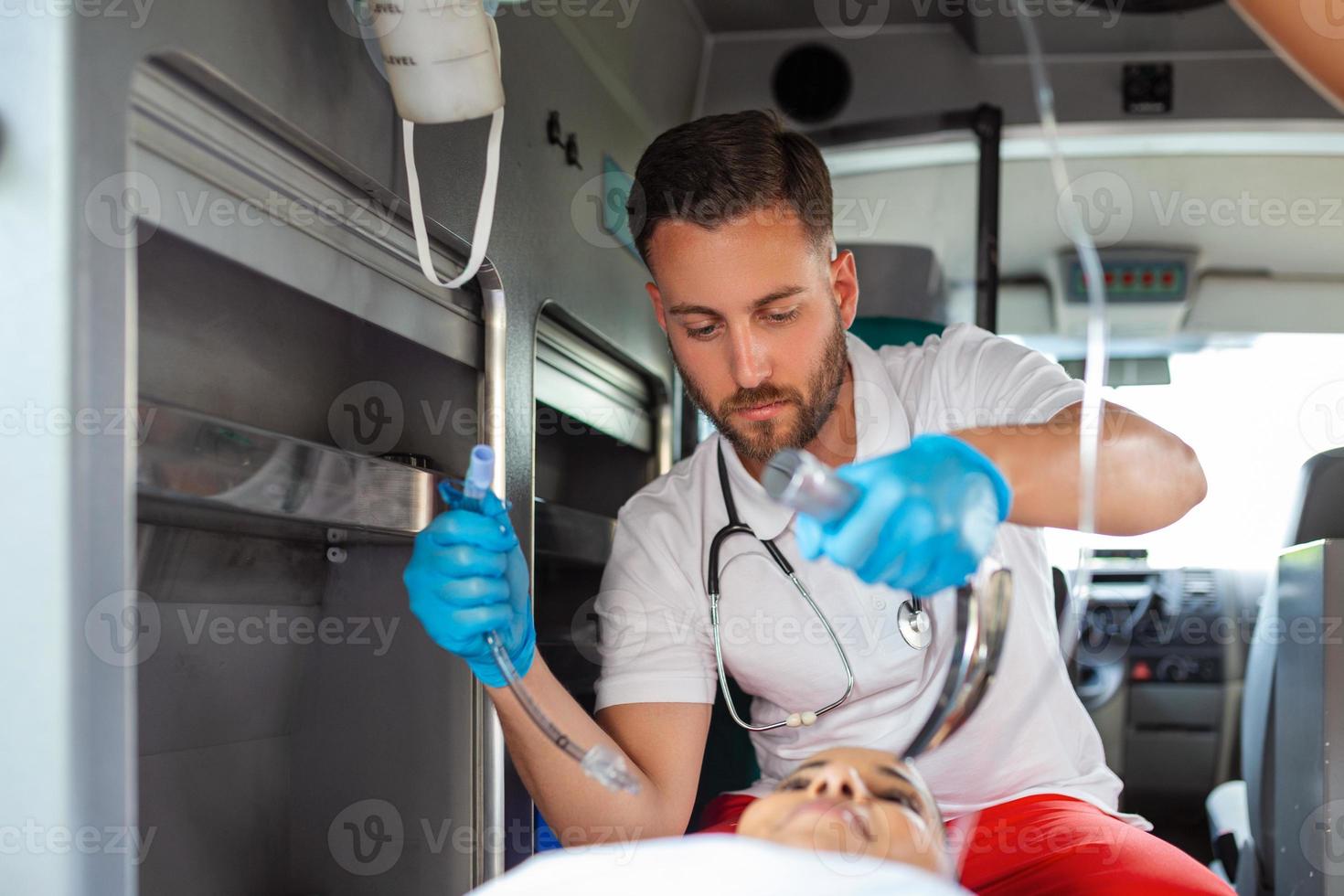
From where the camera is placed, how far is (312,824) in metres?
1.63

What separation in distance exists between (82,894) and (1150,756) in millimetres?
3839

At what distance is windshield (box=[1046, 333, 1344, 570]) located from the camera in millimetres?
3430

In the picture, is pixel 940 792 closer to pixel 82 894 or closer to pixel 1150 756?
pixel 82 894

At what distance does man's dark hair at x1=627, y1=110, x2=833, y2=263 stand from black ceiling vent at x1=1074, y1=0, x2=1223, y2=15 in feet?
4.20

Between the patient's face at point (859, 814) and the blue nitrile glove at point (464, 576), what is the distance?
385mm

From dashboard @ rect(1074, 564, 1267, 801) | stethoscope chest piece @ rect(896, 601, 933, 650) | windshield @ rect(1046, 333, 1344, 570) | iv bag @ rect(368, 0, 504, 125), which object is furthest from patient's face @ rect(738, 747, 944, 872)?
dashboard @ rect(1074, 564, 1267, 801)

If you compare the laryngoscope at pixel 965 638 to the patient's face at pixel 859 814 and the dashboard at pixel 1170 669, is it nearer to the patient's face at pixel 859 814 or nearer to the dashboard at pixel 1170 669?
the patient's face at pixel 859 814

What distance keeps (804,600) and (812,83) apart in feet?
5.49

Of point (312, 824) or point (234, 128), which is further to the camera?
point (312, 824)

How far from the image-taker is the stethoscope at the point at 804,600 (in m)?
1.47

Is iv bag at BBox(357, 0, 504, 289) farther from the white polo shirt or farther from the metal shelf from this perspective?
the white polo shirt

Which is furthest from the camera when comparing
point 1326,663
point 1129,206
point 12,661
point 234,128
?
point 1129,206

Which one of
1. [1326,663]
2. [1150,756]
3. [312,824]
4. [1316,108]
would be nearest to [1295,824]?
[1326,663]

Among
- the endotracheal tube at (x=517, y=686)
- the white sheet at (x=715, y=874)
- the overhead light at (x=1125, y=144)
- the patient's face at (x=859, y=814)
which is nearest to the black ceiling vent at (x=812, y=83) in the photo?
the overhead light at (x=1125, y=144)
